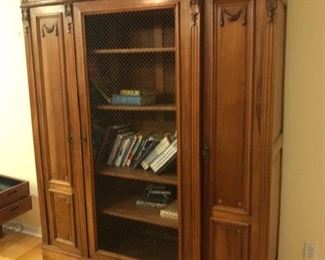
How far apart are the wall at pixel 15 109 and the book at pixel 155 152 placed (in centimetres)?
116

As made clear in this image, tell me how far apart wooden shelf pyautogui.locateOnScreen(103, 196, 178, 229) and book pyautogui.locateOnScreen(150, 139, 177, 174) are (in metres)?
0.28

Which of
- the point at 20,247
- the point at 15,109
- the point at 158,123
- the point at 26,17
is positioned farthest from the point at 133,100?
the point at 20,247

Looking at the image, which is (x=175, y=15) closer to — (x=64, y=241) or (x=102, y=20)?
(x=102, y=20)

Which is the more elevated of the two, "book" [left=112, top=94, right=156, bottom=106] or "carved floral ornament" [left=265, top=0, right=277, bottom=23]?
"carved floral ornament" [left=265, top=0, right=277, bottom=23]

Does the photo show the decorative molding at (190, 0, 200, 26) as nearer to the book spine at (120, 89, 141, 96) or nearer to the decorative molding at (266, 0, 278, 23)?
the decorative molding at (266, 0, 278, 23)

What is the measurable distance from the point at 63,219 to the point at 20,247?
0.74 m

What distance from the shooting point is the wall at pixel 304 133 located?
194 centimetres

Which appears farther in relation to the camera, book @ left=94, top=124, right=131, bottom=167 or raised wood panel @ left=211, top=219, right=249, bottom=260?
book @ left=94, top=124, right=131, bottom=167

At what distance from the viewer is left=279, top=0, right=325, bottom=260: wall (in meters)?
1.94

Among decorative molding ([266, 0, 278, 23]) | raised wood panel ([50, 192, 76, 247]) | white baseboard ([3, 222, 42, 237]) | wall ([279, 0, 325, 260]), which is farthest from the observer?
white baseboard ([3, 222, 42, 237])

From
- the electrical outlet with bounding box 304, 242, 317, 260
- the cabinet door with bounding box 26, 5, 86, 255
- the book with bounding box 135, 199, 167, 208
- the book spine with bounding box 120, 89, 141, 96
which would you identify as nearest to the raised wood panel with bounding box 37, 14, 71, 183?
the cabinet door with bounding box 26, 5, 86, 255

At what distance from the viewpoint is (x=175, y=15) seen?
1754 mm

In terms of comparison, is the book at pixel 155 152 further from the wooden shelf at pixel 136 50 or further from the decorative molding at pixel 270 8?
the decorative molding at pixel 270 8

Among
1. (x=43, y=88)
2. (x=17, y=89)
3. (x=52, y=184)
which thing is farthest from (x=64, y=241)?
(x=17, y=89)
